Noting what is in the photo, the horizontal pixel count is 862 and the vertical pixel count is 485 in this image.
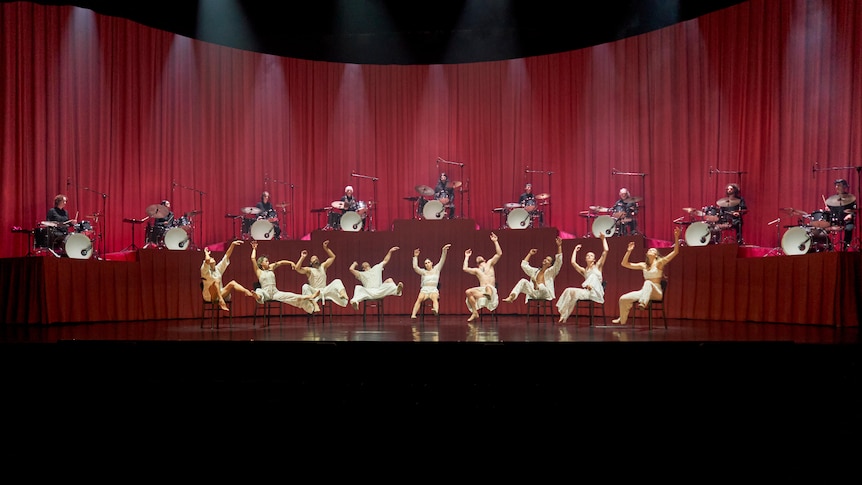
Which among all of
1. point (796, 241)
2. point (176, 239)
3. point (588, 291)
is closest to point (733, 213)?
point (796, 241)

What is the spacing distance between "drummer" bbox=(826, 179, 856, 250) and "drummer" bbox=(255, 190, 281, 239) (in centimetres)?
776

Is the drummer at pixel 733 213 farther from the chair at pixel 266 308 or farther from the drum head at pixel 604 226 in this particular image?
the chair at pixel 266 308

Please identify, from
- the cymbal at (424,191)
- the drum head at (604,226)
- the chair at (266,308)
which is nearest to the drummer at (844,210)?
the drum head at (604,226)

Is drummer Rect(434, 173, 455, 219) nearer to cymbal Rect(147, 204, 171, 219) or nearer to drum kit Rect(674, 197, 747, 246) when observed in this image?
drum kit Rect(674, 197, 747, 246)

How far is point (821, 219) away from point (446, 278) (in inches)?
200

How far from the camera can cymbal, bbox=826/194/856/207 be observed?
892 cm

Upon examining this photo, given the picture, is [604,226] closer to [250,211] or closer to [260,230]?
[260,230]

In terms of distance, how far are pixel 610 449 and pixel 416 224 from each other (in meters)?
5.68

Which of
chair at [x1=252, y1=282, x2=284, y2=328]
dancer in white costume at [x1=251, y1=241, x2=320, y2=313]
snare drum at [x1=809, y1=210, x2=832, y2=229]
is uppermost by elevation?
snare drum at [x1=809, y1=210, x2=832, y2=229]

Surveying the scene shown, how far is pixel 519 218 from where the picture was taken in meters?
11.5

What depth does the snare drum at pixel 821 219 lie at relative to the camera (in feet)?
28.9

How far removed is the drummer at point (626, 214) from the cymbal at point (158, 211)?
6.56 metres

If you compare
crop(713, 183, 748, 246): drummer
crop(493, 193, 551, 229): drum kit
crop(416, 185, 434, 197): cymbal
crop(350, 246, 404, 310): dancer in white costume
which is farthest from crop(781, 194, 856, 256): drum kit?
crop(416, 185, 434, 197): cymbal

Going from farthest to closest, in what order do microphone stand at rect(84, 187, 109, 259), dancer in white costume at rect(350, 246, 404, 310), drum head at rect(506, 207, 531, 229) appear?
drum head at rect(506, 207, 531, 229) → microphone stand at rect(84, 187, 109, 259) → dancer in white costume at rect(350, 246, 404, 310)
